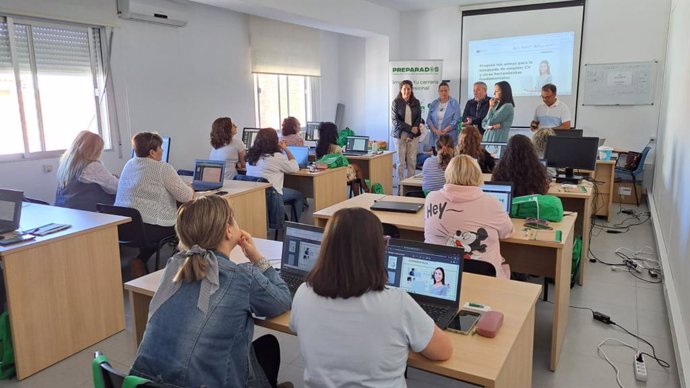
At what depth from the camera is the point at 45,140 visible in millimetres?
5406

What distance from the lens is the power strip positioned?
2.72 m

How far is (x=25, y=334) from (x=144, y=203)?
49.7 inches

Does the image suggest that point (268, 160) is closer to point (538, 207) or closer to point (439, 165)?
point (439, 165)

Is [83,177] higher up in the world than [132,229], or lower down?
higher up

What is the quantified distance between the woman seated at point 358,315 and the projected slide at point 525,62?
776 cm

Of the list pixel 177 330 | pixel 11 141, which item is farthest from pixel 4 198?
pixel 11 141

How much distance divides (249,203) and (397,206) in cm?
161

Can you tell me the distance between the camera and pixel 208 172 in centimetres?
464

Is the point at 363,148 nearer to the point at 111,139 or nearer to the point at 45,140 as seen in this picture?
the point at 111,139

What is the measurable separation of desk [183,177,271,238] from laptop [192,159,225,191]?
0.10 metres

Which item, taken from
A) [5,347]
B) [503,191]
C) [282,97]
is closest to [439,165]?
[503,191]

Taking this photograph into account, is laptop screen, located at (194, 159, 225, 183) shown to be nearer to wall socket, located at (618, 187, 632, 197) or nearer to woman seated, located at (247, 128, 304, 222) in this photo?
woman seated, located at (247, 128, 304, 222)

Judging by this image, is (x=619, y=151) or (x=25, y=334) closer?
(x=25, y=334)

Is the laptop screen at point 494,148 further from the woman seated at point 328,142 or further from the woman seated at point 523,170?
the woman seated at point 523,170
